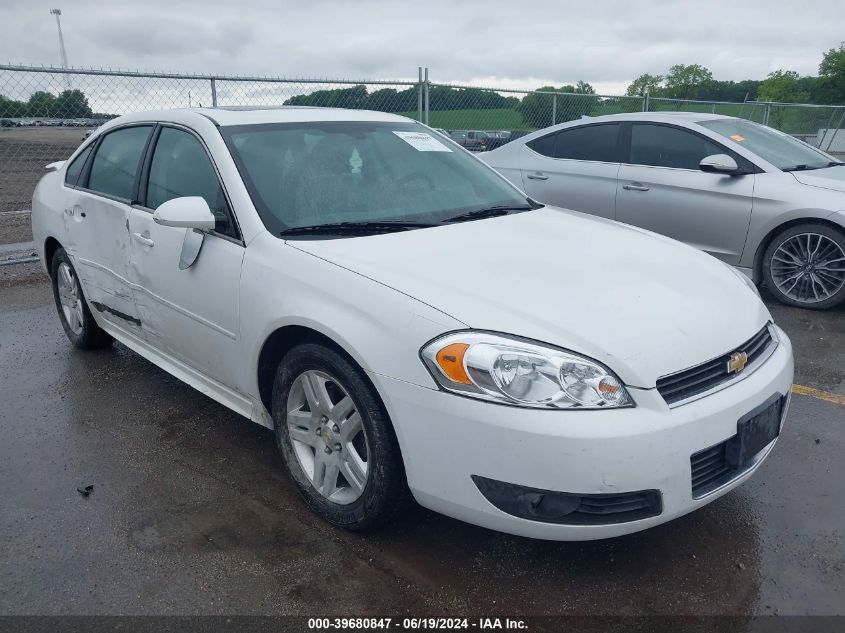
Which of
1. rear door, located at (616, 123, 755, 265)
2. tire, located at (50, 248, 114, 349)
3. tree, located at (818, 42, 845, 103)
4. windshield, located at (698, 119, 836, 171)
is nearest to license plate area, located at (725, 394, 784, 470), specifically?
rear door, located at (616, 123, 755, 265)

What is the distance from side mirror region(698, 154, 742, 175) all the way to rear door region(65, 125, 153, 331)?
13.8 ft

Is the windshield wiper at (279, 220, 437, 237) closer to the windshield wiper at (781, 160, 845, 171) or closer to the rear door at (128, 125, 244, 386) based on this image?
the rear door at (128, 125, 244, 386)

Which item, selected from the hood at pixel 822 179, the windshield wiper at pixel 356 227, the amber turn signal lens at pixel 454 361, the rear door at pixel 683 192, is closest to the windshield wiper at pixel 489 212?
the windshield wiper at pixel 356 227

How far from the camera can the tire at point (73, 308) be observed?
4590mm

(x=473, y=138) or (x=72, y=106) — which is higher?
(x=72, y=106)

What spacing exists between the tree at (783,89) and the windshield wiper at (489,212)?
82.8 metres

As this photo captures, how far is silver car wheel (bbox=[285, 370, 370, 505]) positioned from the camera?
8.67 feet

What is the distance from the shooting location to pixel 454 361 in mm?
2260

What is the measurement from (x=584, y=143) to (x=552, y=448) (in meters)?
5.21

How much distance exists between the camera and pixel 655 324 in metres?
2.42

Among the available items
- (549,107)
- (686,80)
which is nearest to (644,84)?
(686,80)

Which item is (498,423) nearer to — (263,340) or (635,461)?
(635,461)

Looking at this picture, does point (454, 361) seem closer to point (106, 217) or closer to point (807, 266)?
point (106, 217)

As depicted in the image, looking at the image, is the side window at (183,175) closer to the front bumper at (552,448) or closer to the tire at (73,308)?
the tire at (73,308)
